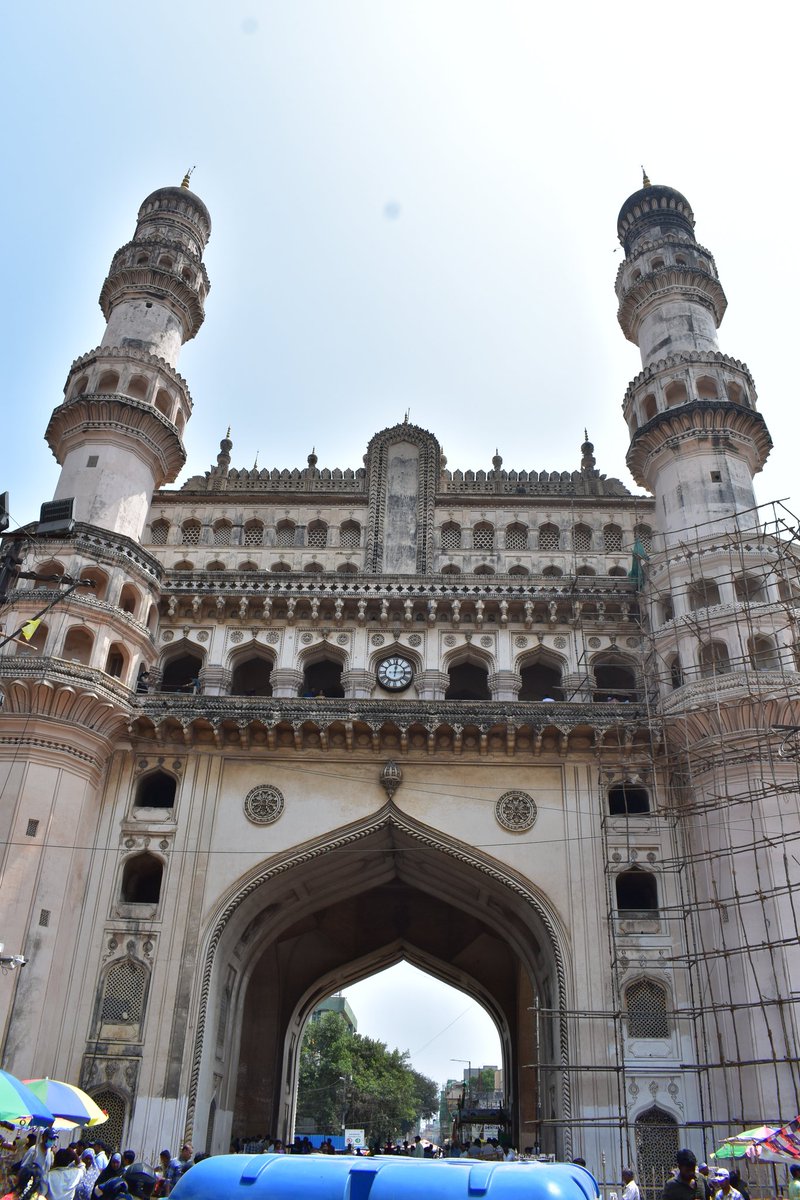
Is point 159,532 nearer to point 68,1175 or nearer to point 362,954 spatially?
point 362,954

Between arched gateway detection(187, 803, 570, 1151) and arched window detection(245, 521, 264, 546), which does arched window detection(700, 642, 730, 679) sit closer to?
arched gateway detection(187, 803, 570, 1151)

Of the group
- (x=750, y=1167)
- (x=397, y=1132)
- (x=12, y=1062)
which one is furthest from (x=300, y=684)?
(x=397, y=1132)

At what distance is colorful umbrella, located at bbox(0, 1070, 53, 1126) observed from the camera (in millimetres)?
10852

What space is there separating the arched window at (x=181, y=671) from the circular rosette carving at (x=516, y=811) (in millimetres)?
8609

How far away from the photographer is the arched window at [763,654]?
21.5 meters

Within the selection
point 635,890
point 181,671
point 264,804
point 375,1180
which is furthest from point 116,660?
point 375,1180

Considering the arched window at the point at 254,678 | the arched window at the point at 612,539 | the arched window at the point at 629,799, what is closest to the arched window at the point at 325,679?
the arched window at the point at 254,678

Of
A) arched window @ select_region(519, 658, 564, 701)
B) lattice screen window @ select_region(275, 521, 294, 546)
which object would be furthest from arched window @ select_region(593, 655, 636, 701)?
lattice screen window @ select_region(275, 521, 294, 546)

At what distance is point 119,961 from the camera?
21.0 metres

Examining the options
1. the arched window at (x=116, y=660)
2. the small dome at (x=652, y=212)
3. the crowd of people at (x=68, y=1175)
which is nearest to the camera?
the crowd of people at (x=68, y=1175)

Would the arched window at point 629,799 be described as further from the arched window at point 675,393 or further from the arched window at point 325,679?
the arched window at point 675,393

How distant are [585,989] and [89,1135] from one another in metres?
10.4

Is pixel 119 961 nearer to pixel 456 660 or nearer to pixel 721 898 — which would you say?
pixel 456 660

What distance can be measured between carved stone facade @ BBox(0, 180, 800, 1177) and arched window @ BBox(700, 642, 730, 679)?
0.16 m
